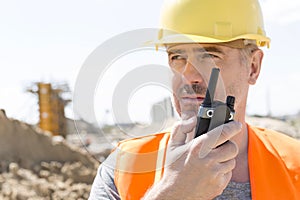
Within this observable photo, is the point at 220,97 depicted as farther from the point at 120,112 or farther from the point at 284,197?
the point at 284,197

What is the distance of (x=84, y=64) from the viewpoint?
158 cm

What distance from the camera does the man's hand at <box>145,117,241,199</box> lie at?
152 cm

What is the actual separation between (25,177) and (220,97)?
9.60 metres

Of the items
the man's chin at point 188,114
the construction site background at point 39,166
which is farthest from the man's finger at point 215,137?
the construction site background at point 39,166

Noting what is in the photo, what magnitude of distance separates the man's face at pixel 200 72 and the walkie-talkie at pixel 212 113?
23 cm

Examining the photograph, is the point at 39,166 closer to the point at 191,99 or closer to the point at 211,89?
the point at 191,99

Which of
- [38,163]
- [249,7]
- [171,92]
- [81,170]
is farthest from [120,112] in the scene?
[38,163]

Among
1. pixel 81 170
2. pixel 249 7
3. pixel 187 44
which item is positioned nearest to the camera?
pixel 187 44

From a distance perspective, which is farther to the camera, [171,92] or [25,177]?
[25,177]

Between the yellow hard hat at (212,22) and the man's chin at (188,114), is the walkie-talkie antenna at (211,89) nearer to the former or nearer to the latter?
the man's chin at (188,114)

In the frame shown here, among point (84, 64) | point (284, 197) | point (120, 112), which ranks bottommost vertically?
point (284, 197)

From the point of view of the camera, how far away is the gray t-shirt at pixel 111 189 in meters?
2.18

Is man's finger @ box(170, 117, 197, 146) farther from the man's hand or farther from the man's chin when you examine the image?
the man's chin

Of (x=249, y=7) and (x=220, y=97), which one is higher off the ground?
(x=249, y=7)
